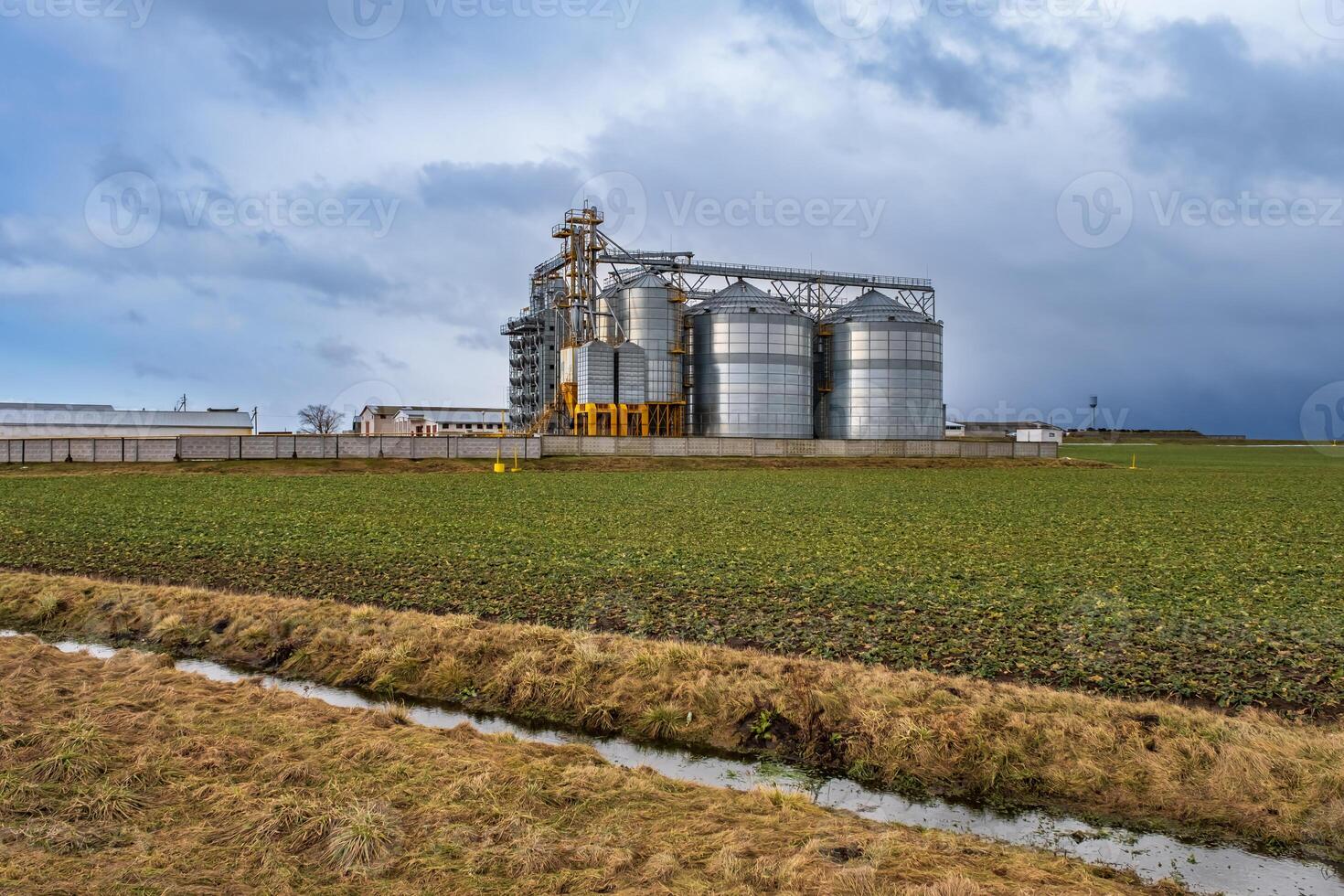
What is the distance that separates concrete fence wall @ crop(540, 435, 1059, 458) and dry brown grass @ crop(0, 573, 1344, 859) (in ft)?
187

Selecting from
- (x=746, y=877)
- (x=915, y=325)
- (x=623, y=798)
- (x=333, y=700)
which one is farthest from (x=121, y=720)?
(x=915, y=325)

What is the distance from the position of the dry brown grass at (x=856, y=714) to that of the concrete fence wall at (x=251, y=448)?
54.0 meters

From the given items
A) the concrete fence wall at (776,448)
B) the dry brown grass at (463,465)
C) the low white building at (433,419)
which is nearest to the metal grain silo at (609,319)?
the concrete fence wall at (776,448)

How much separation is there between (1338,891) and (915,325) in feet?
283

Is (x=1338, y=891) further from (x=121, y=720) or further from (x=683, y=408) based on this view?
(x=683, y=408)

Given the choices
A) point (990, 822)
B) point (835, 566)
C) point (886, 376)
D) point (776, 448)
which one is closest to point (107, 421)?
point (776, 448)

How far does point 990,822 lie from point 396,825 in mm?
5359

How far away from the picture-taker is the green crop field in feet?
→ 40.6

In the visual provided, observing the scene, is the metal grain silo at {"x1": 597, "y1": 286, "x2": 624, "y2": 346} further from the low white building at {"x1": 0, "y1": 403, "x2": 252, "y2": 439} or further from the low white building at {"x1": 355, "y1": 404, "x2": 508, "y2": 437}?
the low white building at {"x1": 355, "y1": 404, "x2": 508, "y2": 437}

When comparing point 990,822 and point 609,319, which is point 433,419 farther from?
point 990,822

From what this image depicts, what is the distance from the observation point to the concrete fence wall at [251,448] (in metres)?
61.7

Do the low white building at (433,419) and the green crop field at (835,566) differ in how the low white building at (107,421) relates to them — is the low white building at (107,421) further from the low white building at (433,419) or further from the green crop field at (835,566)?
the green crop field at (835,566)

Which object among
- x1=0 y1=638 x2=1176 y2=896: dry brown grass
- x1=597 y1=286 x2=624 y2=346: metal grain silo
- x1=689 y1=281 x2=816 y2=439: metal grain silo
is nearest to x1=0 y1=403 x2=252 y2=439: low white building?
x1=597 y1=286 x2=624 y2=346: metal grain silo

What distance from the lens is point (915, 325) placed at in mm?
89625
